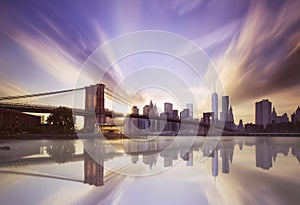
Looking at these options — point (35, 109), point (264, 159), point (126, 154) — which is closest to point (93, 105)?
point (35, 109)

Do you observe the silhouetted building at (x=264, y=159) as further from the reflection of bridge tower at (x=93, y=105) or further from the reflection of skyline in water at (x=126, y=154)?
the reflection of bridge tower at (x=93, y=105)

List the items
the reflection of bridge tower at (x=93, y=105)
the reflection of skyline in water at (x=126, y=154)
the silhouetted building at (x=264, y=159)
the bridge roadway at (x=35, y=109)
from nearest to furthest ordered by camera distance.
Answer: the reflection of skyline in water at (x=126, y=154), the silhouetted building at (x=264, y=159), the bridge roadway at (x=35, y=109), the reflection of bridge tower at (x=93, y=105)

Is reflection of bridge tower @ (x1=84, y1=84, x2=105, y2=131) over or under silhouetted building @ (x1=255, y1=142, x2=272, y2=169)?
over

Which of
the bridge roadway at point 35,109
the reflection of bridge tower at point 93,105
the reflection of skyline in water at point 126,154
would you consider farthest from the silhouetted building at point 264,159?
the reflection of bridge tower at point 93,105

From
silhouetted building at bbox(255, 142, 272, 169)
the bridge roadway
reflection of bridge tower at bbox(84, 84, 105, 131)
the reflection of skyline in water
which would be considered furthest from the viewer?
reflection of bridge tower at bbox(84, 84, 105, 131)

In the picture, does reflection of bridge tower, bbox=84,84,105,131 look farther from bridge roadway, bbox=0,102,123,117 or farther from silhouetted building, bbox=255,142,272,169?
silhouetted building, bbox=255,142,272,169

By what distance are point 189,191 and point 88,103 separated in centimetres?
4104

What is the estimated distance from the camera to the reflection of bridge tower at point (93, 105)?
4078 centimetres

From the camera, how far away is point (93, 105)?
43.8 meters

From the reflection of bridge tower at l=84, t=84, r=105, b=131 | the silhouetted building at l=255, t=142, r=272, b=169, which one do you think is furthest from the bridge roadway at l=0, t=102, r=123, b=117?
the silhouetted building at l=255, t=142, r=272, b=169

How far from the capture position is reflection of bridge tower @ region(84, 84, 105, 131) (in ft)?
134

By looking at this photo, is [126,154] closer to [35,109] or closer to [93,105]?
[35,109]

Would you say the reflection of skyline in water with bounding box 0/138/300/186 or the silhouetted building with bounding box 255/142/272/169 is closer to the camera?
the reflection of skyline in water with bounding box 0/138/300/186

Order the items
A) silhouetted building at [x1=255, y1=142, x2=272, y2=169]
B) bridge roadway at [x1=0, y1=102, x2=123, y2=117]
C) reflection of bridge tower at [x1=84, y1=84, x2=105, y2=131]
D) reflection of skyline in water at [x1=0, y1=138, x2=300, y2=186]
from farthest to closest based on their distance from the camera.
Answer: reflection of bridge tower at [x1=84, y1=84, x2=105, y2=131], bridge roadway at [x1=0, y1=102, x2=123, y2=117], silhouetted building at [x1=255, y1=142, x2=272, y2=169], reflection of skyline in water at [x1=0, y1=138, x2=300, y2=186]
